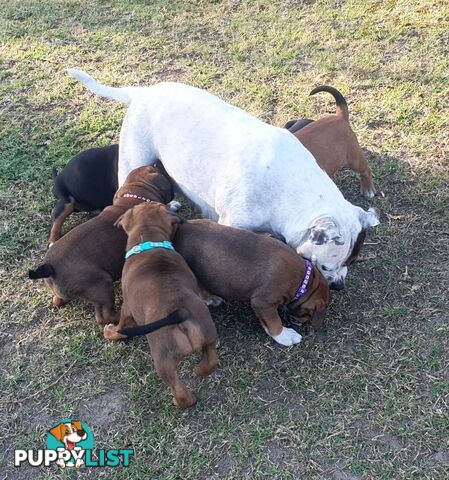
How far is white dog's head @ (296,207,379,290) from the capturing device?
398 centimetres

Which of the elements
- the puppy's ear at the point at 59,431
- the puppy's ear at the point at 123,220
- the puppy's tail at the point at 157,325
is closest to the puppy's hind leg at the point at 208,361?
the puppy's tail at the point at 157,325

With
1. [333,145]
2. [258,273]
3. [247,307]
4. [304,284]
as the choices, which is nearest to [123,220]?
[258,273]

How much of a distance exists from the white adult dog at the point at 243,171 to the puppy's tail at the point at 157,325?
1.09m

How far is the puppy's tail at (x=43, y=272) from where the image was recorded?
4.01 m

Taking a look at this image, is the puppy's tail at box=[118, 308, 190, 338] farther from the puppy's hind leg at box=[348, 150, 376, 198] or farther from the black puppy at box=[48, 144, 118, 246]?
the puppy's hind leg at box=[348, 150, 376, 198]

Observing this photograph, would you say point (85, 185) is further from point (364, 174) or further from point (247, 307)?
point (364, 174)

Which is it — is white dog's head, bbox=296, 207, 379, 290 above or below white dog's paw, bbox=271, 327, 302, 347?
above

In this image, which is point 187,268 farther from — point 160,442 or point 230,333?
point 160,442

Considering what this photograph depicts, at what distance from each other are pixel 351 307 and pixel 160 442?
1663 millimetres

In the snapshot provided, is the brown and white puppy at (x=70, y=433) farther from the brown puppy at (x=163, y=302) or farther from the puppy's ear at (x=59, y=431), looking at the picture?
the brown puppy at (x=163, y=302)

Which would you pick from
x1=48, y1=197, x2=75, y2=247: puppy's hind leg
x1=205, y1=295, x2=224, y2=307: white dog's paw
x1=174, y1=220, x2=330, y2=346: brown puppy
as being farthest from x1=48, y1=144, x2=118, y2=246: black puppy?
x1=205, y1=295, x2=224, y2=307: white dog's paw

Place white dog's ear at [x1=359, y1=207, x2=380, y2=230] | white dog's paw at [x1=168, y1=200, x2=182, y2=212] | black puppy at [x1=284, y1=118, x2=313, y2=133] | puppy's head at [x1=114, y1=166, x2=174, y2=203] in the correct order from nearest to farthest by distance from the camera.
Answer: white dog's ear at [x1=359, y1=207, x2=380, y2=230] → puppy's head at [x1=114, y1=166, x2=174, y2=203] → white dog's paw at [x1=168, y1=200, x2=182, y2=212] → black puppy at [x1=284, y1=118, x2=313, y2=133]

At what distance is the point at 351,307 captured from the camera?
438 cm

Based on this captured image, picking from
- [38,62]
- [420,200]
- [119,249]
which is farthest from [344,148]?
[38,62]
